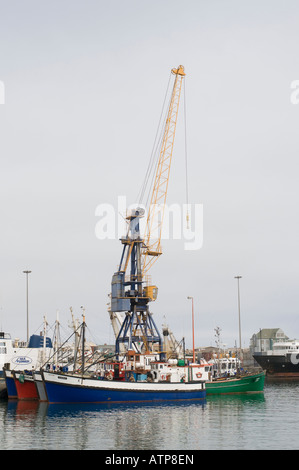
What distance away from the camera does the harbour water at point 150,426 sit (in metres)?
44.4

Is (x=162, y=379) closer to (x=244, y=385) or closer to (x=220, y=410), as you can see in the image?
(x=220, y=410)

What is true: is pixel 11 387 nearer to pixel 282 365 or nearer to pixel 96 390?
pixel 96 390

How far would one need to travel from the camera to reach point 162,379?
75.5 m

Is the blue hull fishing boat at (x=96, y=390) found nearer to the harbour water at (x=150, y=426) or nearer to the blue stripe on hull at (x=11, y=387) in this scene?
the harbour water at (x=150, y=426)

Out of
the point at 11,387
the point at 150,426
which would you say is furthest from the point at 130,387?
the point at 11,387

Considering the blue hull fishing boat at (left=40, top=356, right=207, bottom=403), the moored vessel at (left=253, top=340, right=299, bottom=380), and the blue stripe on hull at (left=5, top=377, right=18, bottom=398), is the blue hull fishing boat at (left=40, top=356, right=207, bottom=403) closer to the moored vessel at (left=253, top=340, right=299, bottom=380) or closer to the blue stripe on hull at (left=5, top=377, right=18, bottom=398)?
the blue stripe on hull at (left=5, top=377, right=18, bottom=398)

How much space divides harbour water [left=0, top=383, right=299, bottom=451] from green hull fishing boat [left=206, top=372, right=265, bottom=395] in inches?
394

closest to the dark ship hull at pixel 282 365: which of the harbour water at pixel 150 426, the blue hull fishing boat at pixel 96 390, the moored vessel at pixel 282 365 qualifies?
the moored vessel at pixel 282 365

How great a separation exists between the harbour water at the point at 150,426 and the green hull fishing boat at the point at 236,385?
10008 millimetres

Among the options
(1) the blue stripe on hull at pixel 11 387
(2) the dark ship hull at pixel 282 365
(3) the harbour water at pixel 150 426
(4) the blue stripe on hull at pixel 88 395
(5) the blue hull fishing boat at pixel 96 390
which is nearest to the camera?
(3) the harbour water at pixel 150 426

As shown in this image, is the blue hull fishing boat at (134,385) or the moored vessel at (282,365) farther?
the moored vessel at (282,365)

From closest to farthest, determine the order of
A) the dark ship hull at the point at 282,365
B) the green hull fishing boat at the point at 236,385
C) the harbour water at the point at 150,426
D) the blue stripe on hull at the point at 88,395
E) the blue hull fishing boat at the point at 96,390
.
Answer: the harbour water at the point at 150,426 → the blue hull fishing boat at the point at 96,390 → the blue stripe on hull at the point at 88,395 → the green hull fishing boat at the point at 236,385 → the dark ship hull at the point at 282,365

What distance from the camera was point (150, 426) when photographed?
52.9 meters
